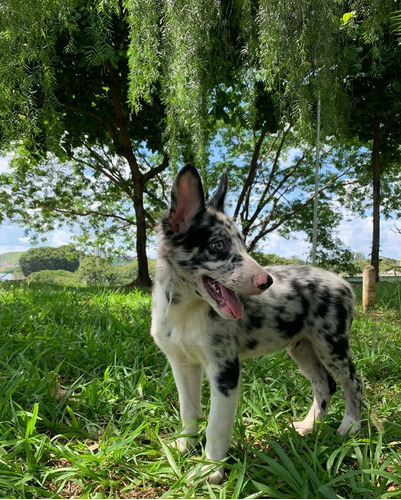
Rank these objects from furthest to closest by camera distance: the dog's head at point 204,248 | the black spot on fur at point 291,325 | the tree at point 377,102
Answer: the tree at point 377,102 < the black spot on fur at point 291,325 < the dog's head at point 204,248

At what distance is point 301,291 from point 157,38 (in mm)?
2785

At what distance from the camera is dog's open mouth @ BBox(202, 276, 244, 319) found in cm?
206

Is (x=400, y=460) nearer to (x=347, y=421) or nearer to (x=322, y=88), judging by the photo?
(x=347, y=421)

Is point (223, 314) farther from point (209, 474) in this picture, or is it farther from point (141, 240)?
point (141, 240)

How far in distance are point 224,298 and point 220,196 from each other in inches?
26.9

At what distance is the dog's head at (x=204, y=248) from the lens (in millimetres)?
2051

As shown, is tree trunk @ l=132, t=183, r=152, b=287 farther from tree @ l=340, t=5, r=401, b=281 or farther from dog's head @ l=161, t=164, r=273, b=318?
dog's head @ l=161, t=164, r=273, b=318

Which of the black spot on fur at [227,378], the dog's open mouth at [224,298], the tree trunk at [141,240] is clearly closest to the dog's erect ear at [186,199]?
the dog's open mouth at [224,298]

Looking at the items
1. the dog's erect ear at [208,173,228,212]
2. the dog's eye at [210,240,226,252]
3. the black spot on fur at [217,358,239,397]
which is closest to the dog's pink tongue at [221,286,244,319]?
the dog's eye at [210,240,226,252]

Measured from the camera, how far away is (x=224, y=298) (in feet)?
6.86

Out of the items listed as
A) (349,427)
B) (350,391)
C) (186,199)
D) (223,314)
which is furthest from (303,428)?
(186,199)

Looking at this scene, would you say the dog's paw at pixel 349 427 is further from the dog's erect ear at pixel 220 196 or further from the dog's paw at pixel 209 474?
the dog's erect ear at pixel 220 196

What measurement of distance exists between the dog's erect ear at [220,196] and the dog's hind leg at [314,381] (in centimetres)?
122

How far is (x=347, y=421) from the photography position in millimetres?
2783
